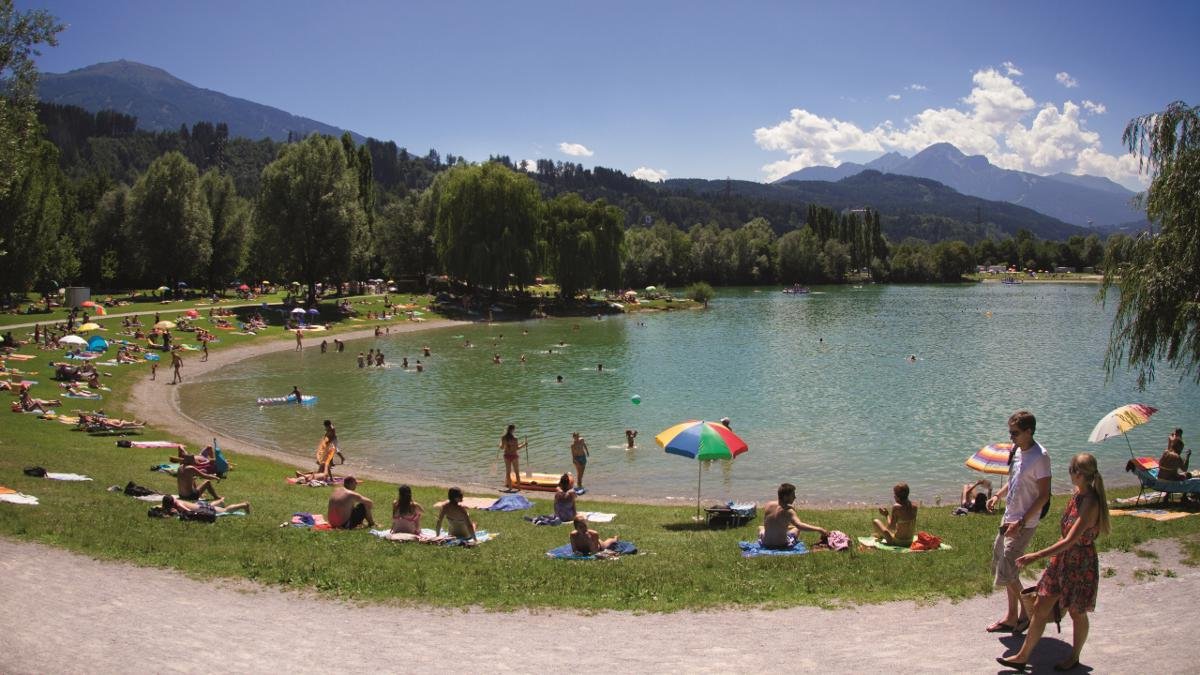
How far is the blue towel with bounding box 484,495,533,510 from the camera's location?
18.7 m

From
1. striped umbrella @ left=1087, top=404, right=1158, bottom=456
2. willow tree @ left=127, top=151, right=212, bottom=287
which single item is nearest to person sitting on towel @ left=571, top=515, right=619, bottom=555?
striped umbrella @ left=1087, top=404, right=1158, bottom=456

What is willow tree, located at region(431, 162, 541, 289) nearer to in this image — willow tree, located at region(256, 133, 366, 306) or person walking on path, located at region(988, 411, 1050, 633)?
willow tree, located at region(256, 133, 366, 306)

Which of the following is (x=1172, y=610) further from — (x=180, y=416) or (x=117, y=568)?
(x=180, y=416)

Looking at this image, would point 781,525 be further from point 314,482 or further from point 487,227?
point 487,227

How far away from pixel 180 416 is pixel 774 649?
31.2m

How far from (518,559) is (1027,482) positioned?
309 inches

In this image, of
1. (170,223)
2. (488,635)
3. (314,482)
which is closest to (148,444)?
(314,482)

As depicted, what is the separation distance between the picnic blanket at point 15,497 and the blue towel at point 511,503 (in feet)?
29.7

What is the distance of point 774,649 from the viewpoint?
29.1ft

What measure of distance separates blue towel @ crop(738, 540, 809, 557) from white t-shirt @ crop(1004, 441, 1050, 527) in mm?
4889

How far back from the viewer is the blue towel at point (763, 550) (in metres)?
13.4

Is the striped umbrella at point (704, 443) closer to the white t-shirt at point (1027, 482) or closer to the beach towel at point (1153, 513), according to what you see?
the beach towel at point (1153, 513)

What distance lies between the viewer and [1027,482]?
884cm

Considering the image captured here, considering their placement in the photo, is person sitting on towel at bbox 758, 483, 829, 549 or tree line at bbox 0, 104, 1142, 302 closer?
person sitting on towel at bbox 758, 483, 829, 549
